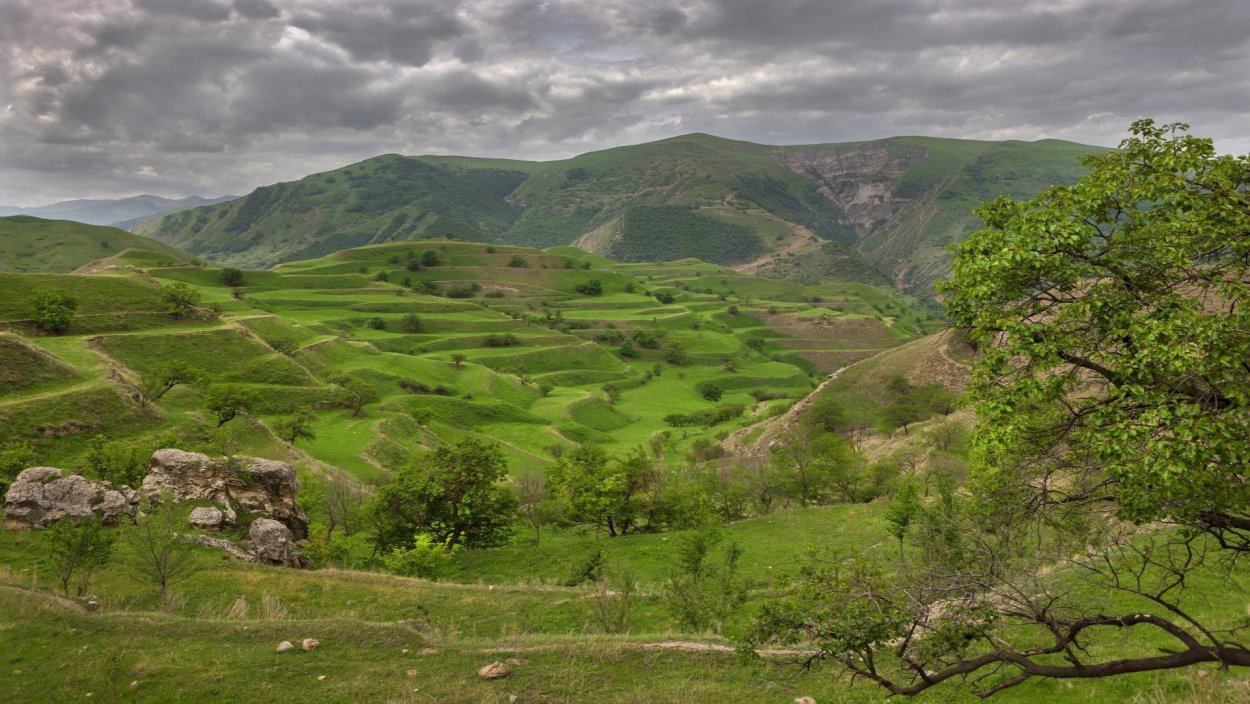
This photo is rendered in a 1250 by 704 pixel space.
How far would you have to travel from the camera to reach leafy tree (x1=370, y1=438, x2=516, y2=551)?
117 feet

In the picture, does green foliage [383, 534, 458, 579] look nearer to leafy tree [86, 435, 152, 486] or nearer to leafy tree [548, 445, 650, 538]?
leafy tree [548, 445, 650, 538]

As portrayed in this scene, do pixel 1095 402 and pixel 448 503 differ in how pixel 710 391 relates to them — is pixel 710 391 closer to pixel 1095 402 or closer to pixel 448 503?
pixel 448 503

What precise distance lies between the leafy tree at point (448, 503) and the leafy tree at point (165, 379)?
34.9 metres

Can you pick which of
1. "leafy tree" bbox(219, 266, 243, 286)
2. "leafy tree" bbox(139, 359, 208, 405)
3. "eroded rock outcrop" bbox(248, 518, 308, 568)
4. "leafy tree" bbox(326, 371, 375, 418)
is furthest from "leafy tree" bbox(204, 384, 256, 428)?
"leafy tree" bbox(219, 266, 243, 286)

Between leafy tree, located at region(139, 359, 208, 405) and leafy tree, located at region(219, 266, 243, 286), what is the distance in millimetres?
108027

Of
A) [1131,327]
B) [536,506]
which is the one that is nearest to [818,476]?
[536,506]

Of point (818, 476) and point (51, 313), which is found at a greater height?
point (51, 313)

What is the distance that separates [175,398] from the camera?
60.5m

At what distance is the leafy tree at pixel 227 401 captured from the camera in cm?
5434

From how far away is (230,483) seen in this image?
3425 cm

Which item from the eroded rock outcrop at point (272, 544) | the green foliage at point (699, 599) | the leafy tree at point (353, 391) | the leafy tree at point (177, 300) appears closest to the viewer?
the green foliage at point (699, 599)

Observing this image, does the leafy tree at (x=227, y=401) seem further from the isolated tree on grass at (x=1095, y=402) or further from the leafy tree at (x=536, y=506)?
the isolated tree on grass at (x=1095, y=402)

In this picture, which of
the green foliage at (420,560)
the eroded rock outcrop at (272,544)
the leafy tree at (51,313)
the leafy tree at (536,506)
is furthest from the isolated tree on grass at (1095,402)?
the leafy tree at (51,313)

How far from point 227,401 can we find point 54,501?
27.1m
